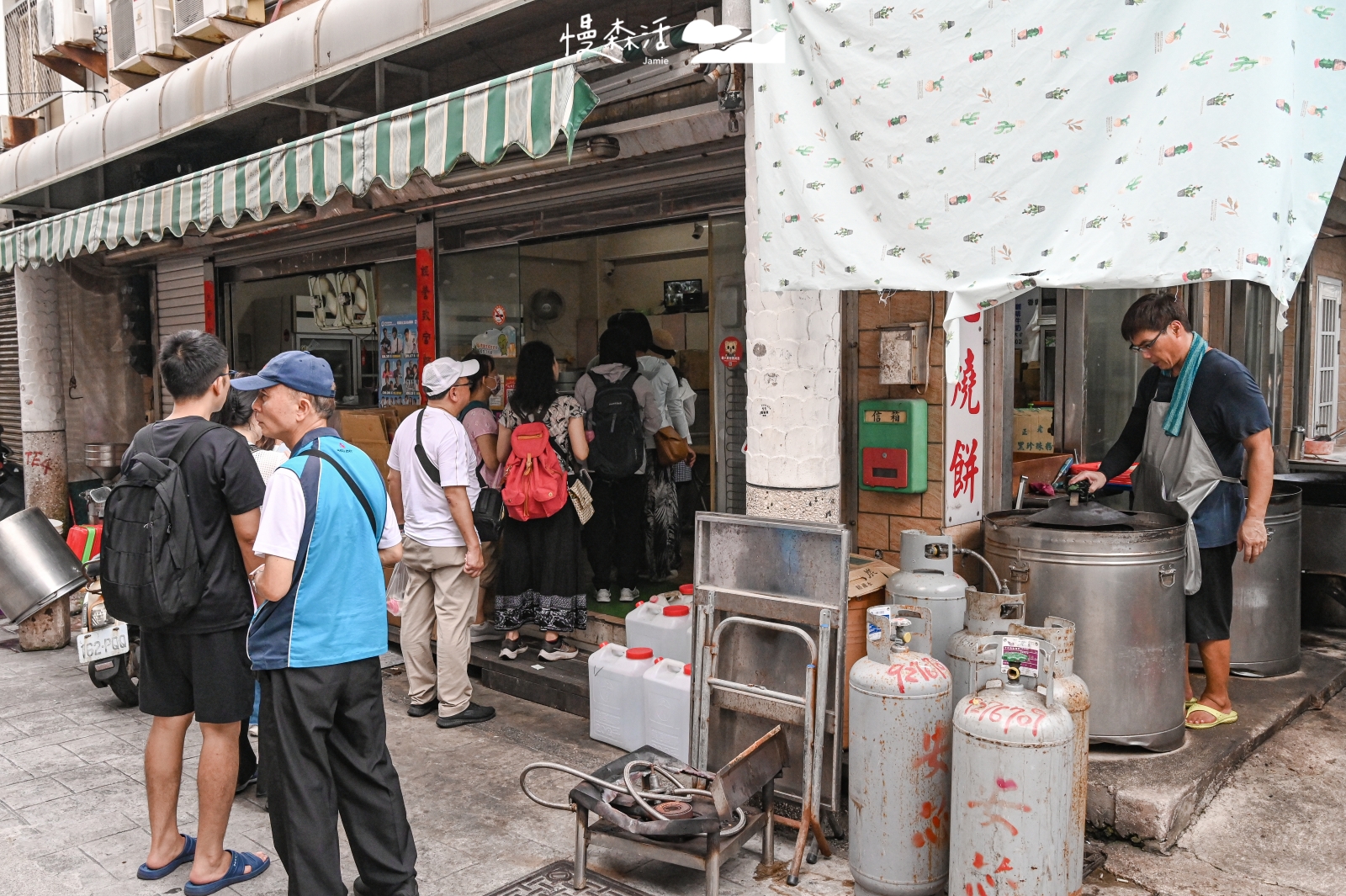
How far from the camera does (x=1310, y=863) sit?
3.83m

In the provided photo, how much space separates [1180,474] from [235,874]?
4589 mm

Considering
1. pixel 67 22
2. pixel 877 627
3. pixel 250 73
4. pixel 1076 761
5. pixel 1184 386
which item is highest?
pixel 67 22

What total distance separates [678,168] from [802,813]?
4.23 meters

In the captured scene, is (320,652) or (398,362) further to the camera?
(398,362)

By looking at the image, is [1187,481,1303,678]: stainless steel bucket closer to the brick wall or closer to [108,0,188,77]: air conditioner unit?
the brick wall

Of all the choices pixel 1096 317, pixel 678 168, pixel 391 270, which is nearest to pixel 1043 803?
pixel 678 168

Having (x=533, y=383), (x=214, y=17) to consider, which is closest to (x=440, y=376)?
(x=533, y=383)

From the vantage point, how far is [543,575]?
245 inches

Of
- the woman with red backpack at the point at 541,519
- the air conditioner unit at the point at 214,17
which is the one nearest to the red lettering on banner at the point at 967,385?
the woman with red backpack at the point at 541,519

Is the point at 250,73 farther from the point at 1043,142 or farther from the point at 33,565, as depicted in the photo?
the point at 1043,142

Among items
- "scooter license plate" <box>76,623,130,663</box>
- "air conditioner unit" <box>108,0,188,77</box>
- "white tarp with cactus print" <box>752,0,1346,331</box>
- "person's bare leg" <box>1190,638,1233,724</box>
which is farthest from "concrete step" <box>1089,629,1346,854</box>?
"air conditioner unit" <box>108,0,188,77</box>

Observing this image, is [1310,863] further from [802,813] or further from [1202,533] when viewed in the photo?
[802,813]

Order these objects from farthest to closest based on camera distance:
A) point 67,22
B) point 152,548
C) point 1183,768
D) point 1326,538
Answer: point 67,22 → point 1326,538 → point 1183,768 → point 152,548

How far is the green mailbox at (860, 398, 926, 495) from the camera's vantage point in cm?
521
